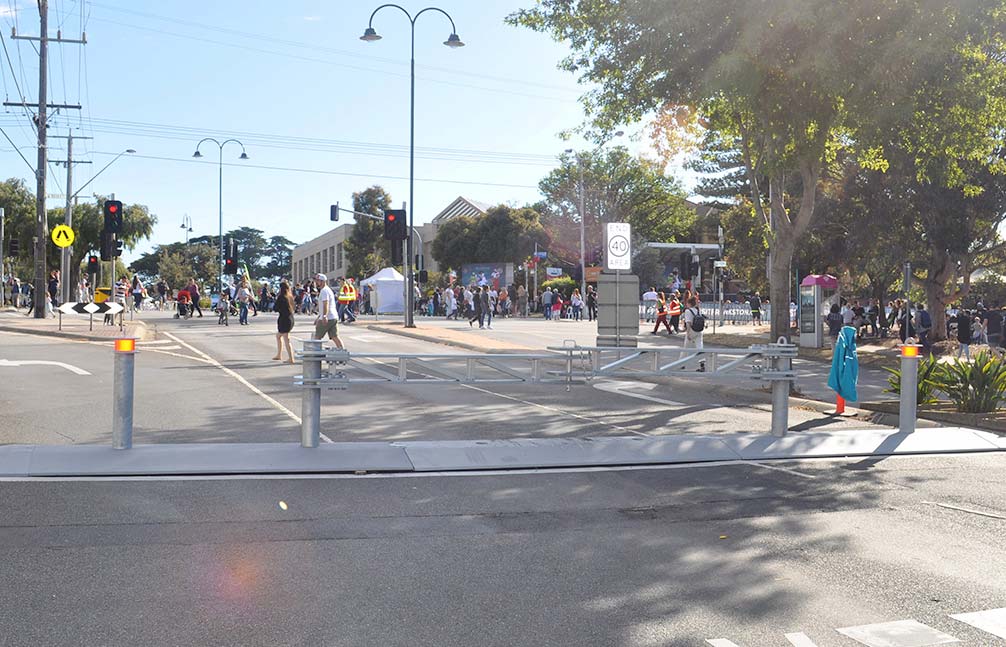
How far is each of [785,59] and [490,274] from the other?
56.4 meters

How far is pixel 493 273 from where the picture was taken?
7169cm

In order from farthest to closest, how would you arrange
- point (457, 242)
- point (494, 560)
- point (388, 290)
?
1. point (457, 242)
2. point (388, 290)
3. point (494, 560)

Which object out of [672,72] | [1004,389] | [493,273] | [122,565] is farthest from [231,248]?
[122,565]

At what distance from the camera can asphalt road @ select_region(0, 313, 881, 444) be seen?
35.6ft

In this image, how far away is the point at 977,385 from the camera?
13.4 meters

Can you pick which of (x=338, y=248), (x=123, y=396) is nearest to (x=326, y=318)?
(x=123, y=396)

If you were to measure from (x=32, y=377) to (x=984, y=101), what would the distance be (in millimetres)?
17154

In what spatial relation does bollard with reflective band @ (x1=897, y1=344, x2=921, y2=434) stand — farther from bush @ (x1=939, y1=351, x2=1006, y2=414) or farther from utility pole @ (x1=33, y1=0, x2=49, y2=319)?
utility pole @ (x1=33, y1=0, x2=49, y2=319)

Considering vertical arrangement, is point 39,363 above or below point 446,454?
above

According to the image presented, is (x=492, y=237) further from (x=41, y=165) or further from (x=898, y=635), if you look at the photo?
(x=898, y=635)

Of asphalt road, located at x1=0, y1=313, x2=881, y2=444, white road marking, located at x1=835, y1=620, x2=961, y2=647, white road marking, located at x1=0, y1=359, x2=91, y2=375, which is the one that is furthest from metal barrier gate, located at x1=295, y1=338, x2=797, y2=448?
white road marking, located at x1=0, y1=359, x2=91, y2=375

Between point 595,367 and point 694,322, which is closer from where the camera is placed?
point 595,367

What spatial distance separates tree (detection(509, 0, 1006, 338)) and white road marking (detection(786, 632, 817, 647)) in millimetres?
11688

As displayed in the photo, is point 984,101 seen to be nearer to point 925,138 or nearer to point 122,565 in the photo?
point 925,138
